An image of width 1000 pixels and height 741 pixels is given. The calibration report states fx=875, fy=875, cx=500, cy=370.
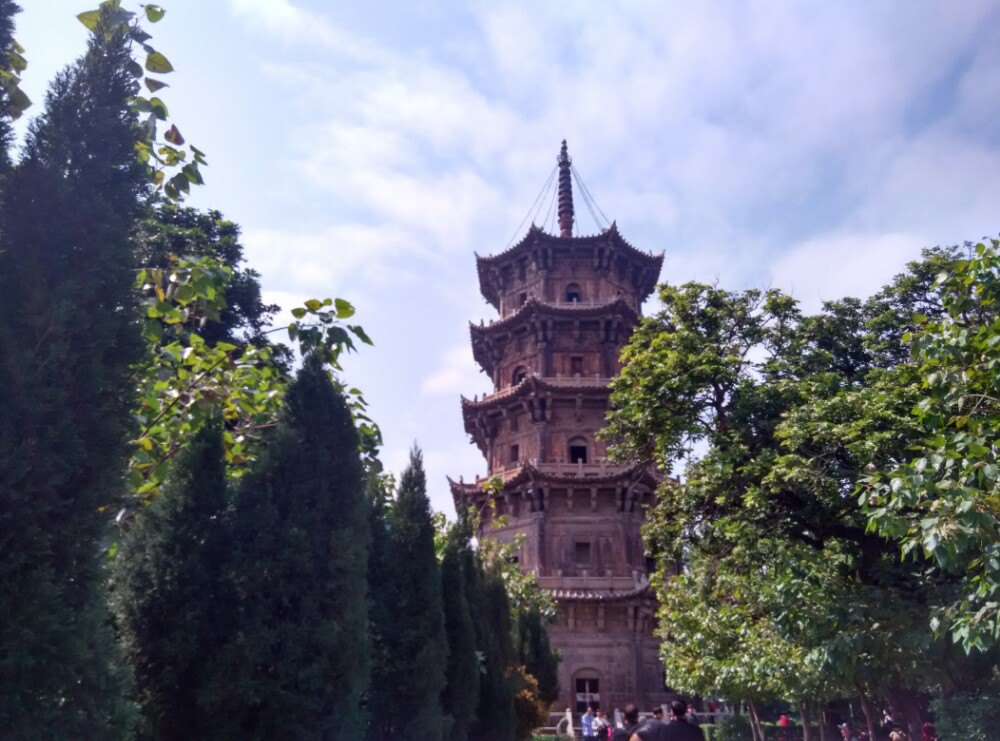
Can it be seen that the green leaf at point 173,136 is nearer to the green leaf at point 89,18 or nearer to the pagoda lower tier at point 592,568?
the green leaf at point 89,18

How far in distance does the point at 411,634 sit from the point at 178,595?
192 inches

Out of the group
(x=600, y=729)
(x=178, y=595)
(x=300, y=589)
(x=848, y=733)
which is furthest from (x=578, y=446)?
(x=178, y=595)

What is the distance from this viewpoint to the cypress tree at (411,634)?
12.4 meters

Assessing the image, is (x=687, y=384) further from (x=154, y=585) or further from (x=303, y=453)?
(x=154, y=585)

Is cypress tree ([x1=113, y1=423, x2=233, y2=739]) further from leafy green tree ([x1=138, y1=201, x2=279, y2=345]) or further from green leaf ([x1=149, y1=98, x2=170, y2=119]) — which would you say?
leafy green tree ([x1=138, y1=201, x2=279, y2=345])

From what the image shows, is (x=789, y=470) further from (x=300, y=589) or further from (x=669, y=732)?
(x=300, y=589)

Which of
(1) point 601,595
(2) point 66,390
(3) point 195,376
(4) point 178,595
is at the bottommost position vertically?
(4) point 178,595

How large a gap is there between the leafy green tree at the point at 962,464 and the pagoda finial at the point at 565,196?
103 ft

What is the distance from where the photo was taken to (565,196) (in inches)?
1730

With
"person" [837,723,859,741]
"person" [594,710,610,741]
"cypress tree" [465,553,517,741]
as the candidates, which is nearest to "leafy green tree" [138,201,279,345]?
"cypress tree" [465,553,517,741]

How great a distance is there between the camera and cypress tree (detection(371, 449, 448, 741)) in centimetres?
1245

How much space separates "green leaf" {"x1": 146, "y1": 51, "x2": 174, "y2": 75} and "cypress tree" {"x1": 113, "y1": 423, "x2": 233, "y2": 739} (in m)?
3.77

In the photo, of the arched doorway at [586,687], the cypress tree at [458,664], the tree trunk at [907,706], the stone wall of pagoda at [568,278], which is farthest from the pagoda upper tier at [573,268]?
the cypress tree at [458,664]

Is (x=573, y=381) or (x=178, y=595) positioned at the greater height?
(x=573, y=381)
